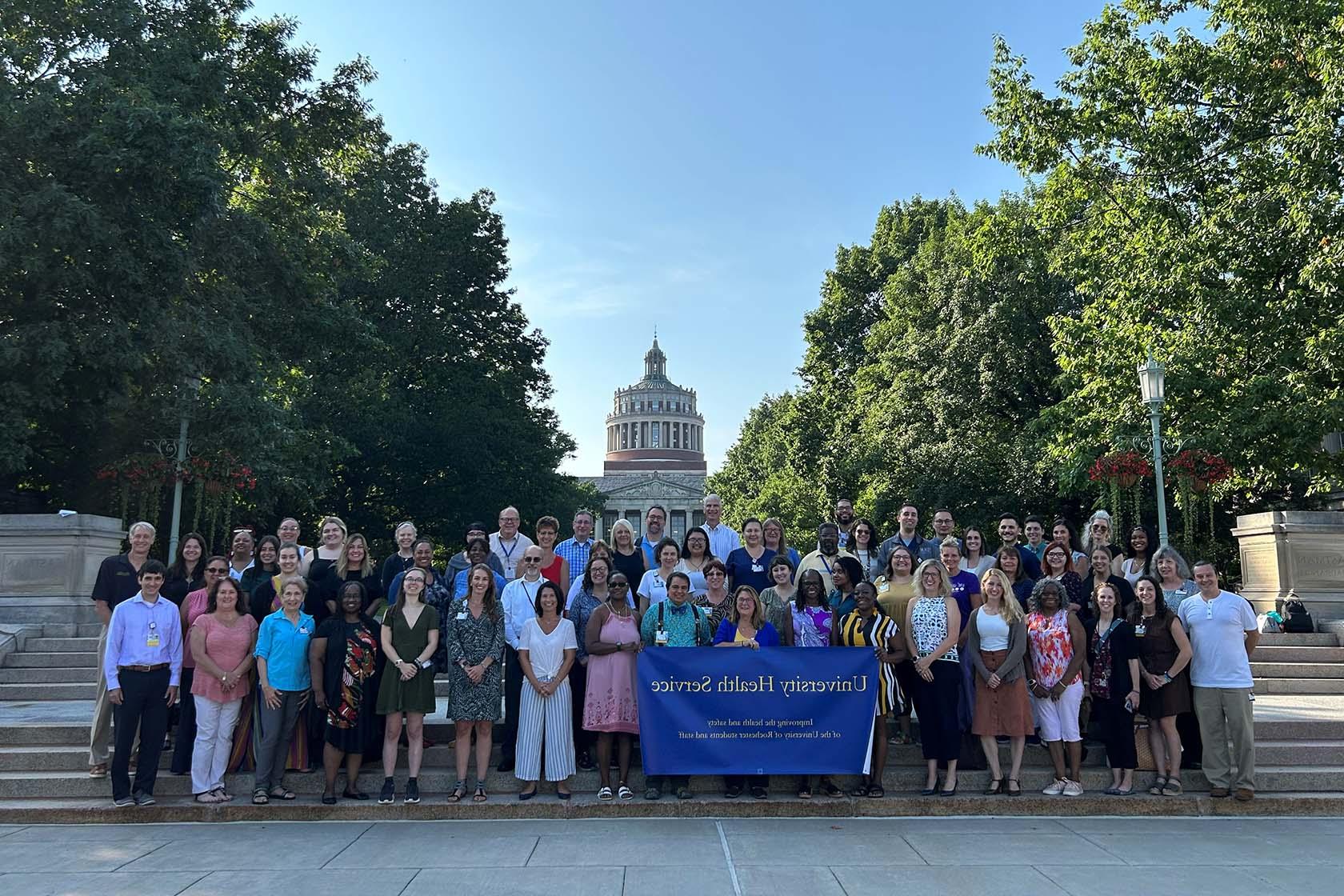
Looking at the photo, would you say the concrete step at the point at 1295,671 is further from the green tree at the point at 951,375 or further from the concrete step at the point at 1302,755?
the green tree at the point at 951,375

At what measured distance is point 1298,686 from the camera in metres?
12.4

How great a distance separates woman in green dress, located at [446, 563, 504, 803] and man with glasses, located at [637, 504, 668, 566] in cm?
211

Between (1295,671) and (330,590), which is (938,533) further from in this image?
(330,590)

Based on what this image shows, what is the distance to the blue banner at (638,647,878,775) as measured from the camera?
27.5 ft

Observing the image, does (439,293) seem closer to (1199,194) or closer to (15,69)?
(15,69)

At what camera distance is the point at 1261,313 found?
1619 cm

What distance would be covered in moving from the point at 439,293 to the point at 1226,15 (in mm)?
25464

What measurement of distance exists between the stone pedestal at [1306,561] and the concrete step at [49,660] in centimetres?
1707

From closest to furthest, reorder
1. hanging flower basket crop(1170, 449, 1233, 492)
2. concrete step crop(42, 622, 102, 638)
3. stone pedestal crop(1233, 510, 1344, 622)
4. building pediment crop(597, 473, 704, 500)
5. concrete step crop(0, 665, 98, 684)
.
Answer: concrete step crop(0, 665, 98, 684) < concrete step crop(42, 622, 102, 638) < stone pedestal crop(1233, 510, 1344, 622) < hanging flower basket crop(1170, 449, 1233, 492) < building pediment crop(597, 473, 704, 500)

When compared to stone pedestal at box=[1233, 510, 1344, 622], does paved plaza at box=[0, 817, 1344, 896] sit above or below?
below

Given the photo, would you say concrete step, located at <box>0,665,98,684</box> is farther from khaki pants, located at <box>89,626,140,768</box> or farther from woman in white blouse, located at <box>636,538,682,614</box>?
woman in white blouse, located at <box>636,538,682,614</box>

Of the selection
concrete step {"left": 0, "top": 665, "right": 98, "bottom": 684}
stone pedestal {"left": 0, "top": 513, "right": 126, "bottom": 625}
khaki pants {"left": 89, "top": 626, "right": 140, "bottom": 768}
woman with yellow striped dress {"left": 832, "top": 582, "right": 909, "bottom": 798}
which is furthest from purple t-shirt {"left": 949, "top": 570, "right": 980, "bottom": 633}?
stone pedestal {"left": 0, "top": 513, "right": 126, "bottom": 625}

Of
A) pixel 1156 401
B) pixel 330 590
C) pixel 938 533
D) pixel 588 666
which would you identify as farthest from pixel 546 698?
pixel 1156 401

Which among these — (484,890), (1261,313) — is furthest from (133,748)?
(1261,313)
